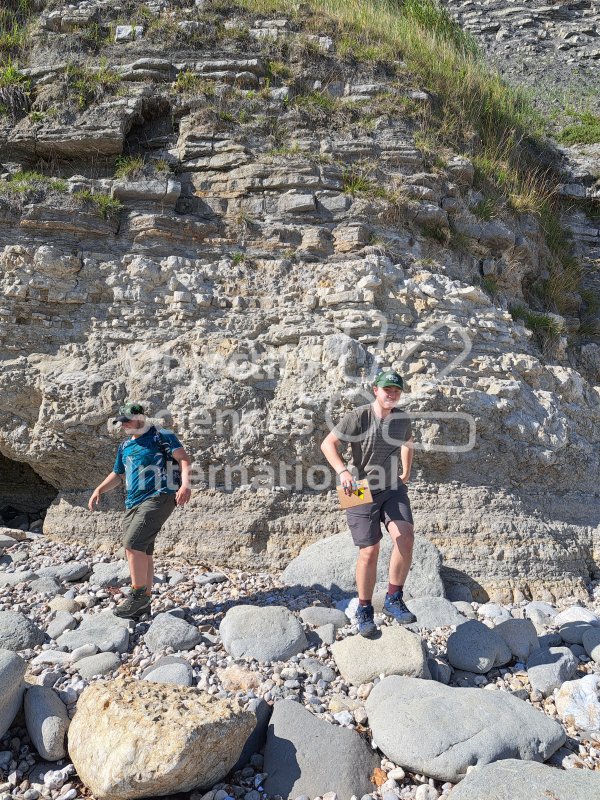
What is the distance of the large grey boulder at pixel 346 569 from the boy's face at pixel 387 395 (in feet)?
5.24

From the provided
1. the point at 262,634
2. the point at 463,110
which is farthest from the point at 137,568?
the point at 463,110

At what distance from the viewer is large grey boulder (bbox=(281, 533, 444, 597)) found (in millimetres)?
4695

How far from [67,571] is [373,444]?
3.00 m

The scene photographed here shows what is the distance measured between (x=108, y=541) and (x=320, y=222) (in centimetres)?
397

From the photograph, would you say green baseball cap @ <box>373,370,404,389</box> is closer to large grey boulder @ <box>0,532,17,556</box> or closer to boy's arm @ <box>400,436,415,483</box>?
boy's arm @ <box>400,436,415,483</box>

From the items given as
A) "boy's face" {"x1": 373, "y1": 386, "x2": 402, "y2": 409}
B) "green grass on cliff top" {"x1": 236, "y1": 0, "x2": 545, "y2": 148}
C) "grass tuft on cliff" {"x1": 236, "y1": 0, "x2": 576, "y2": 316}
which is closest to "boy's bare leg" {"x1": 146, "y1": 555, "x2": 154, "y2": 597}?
"boy's face" {"x1": 373, "y1": 386, "x2": 402, "y2": 409}

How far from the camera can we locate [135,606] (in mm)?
4086

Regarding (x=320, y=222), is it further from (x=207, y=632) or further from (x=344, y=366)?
(x=207, y=632)

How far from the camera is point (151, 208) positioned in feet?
20.6

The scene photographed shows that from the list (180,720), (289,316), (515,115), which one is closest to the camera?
(180,720)

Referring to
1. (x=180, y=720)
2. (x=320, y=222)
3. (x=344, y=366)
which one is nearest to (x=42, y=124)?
(x=320, y=222)

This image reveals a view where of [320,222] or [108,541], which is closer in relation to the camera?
[108,541]

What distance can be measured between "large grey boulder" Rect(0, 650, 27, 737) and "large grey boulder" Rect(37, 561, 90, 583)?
6.31ft

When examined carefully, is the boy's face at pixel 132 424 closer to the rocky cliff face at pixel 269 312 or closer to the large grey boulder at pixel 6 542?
the rocky cliff face at pixel 269 312
